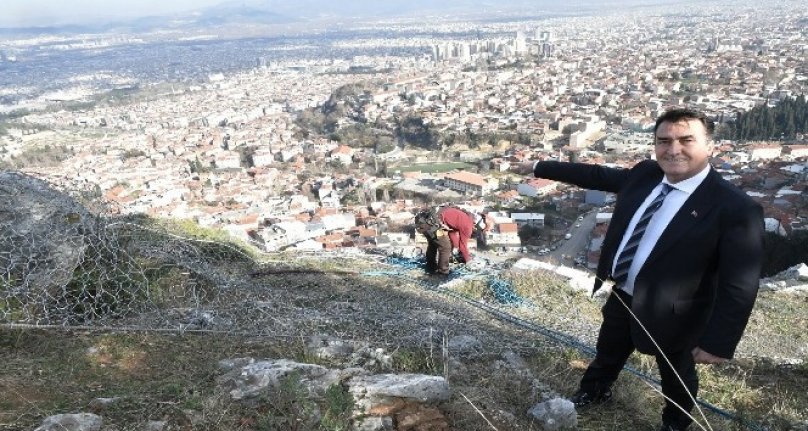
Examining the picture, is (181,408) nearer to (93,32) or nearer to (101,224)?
(101,224)

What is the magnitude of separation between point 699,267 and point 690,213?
7.8 inches

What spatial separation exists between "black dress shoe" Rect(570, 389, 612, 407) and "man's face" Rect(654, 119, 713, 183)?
3.66ft

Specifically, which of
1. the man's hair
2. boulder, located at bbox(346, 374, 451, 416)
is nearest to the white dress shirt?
the man's hair

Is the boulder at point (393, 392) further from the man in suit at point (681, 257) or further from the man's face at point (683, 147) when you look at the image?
→ the man's face at point (683, 147)

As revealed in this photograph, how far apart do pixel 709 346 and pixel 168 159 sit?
4128 centimetres

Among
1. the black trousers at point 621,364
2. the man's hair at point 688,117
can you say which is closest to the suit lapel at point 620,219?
the black trousers at point 621,364

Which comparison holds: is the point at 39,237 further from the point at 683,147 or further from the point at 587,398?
the point at 683,147

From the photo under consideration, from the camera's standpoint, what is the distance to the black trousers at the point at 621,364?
2125 mm

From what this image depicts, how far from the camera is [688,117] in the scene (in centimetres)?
183

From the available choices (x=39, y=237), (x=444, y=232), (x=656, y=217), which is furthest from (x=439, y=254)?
(x=656, y=217)

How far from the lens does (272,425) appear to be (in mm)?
1967

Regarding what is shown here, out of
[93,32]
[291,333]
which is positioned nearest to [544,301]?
[291,333]

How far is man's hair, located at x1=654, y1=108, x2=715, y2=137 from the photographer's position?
183cm

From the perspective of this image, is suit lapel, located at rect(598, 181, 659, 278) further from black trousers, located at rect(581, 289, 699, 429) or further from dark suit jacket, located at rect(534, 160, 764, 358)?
black trousers, located at rect(581, 289, 699, 429)
